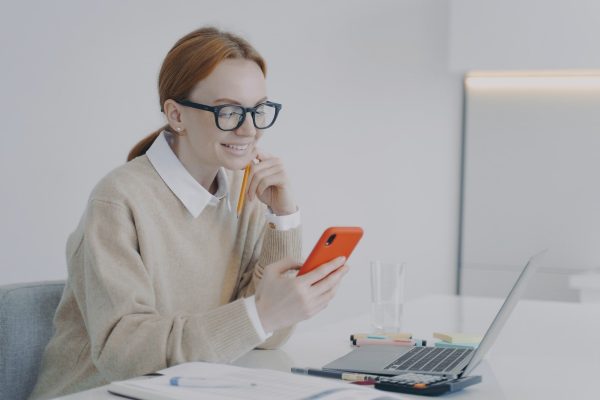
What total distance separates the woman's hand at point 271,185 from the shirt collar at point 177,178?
10 cm

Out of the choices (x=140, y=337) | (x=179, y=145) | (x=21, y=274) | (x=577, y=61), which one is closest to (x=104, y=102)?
(x=21, y=274)

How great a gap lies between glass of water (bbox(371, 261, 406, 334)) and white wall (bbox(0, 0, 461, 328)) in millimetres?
1285

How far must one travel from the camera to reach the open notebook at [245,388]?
1099mm

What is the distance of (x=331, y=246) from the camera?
4.72 ft

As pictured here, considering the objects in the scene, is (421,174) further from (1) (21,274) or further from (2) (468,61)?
(1) (21,274)

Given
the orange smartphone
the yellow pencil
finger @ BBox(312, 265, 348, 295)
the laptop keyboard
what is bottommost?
the laptop keyboard

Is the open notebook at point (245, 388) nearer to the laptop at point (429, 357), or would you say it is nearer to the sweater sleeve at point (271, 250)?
the laptop at point (429, 357)

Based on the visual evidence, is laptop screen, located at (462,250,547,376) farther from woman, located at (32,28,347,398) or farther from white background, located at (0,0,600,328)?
white background, located at (0,0,600,328)

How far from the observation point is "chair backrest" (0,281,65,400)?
159cm

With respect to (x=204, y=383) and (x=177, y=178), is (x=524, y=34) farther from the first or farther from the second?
(x=204, y=383)

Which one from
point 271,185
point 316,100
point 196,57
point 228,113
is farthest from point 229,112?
point 316,100

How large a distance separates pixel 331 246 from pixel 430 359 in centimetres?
27

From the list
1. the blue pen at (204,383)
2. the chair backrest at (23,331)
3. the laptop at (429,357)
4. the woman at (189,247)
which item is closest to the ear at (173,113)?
the woman at (189,247)

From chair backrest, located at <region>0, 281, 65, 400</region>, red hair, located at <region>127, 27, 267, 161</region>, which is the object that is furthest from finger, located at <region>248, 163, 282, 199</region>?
chair backrest, located at <region>0, 281, 65, 400</region>
